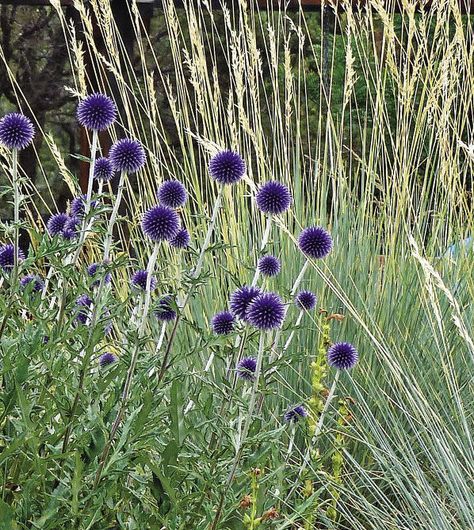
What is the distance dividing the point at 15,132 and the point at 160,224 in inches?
15.5

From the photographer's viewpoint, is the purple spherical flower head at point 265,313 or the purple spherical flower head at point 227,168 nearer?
the purple spherical flower head at point 265,313

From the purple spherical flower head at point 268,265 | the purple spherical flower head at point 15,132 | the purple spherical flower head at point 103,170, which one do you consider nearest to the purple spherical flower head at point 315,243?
the purple spherical flower head at point 268,265

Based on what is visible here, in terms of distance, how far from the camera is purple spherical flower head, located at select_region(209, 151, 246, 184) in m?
1.93

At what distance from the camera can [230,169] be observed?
193 centimetres

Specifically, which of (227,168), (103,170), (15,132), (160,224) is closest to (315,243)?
(227,168)

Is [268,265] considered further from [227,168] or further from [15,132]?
[15,132]

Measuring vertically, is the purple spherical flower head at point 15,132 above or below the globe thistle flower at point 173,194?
above

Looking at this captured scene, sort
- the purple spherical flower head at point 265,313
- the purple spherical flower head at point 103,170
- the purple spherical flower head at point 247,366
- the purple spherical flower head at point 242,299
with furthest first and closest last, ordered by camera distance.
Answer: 1. the purple spherical flower head at point 103,170
2. the purple spherical flower head at point 247,366
3. the purple spherical flower head at point 242,299
4. the purple spherical flower head at point 265,313

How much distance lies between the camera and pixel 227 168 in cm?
193

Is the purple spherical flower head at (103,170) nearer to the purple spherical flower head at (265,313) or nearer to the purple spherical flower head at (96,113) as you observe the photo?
the purple spherical flower head at (96,113)

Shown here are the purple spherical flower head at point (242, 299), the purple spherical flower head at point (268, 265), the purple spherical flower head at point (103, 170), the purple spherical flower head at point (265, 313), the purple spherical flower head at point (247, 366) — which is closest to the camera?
the purple spherical flower head at point (265, 313)

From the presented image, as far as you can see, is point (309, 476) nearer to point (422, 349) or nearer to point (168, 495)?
point (168, 495)

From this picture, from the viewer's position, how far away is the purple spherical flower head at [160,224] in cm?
185

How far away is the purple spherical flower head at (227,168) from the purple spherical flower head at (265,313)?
1.24 ft
